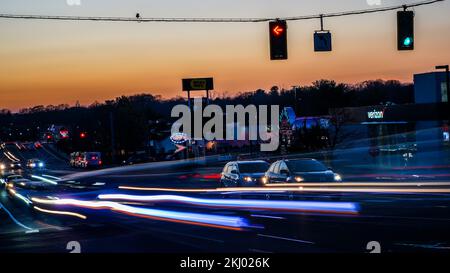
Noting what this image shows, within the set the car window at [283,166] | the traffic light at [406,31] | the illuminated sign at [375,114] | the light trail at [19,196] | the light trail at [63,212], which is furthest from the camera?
the illuminated sign at [375,114]

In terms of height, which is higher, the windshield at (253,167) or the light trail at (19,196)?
the windshield at (253,167)

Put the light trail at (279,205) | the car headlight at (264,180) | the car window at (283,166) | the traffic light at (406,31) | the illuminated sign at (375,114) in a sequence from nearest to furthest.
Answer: the light trail at (279,205) < the traffic light at (406,31) < the car window at (283,166) < the car headlight at (264,180) < the illuminated sign at (375,114)

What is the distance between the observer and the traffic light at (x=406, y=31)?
63.5 feet

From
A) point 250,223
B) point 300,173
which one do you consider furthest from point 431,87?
point 250,223

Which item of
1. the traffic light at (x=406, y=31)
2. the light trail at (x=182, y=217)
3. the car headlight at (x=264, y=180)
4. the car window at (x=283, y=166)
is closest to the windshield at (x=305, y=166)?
the car window at (x=283, y=166)

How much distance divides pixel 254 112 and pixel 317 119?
12.0 m

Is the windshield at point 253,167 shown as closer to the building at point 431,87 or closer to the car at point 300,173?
the car at point 300,173

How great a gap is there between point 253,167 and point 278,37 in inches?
335

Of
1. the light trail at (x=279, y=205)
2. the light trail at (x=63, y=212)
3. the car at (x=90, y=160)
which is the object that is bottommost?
the car at (x=90, y=160)

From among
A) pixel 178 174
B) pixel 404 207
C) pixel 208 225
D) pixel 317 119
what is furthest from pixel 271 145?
pixel 208 225

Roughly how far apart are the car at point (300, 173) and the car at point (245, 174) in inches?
67.4

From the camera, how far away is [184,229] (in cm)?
1478
